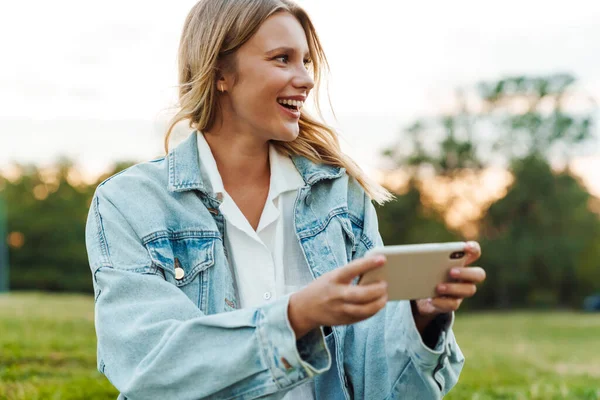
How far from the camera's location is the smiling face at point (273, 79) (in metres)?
2.48

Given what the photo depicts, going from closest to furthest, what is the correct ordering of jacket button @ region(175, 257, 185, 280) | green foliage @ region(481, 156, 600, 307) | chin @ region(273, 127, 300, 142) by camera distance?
jacket button @ region(175, 257, 185, 280), chin @ region(273, 127, 300, 142), green foliage @ region(481, 156, 600, 307)

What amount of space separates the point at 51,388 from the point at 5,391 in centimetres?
24

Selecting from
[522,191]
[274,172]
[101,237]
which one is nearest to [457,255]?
[274,172]

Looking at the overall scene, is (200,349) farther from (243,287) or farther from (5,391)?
(5,391)

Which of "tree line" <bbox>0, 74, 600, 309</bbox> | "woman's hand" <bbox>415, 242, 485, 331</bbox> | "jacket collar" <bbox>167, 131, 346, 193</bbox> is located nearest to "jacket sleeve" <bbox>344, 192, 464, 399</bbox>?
"woman's hand" <bbox>415, 242, 485, 331</bbox>

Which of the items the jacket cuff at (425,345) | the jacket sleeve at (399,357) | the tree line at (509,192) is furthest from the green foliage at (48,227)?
the jacket cuff at (425,345)

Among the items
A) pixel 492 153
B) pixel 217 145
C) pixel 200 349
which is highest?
pixel 217 145

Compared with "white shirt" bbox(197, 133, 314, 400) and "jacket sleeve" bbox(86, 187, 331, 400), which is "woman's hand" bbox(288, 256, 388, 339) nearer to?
"jacket sleeve" bbox(86, 187, 331, 400)

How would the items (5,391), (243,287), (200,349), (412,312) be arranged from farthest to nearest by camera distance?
(5,391) < (243,287) < (412,312) < (200,349)

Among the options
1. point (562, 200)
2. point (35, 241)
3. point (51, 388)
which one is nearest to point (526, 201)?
point (562, 200)

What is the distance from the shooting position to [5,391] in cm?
393

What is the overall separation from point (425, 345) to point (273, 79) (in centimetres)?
104

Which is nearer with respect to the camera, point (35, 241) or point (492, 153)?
point (492, 153)

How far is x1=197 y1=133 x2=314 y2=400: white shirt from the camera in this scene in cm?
239
